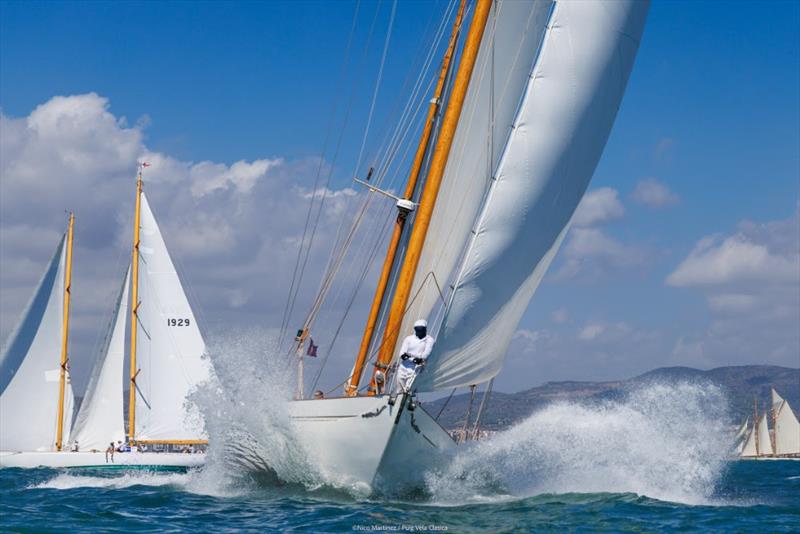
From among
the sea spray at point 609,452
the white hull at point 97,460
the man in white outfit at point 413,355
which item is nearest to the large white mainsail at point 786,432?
the white hull at point 97,460

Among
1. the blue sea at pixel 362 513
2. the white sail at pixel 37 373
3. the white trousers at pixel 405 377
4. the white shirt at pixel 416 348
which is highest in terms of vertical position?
the white sail at pixel 37 373

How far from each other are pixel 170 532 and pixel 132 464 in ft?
93.5

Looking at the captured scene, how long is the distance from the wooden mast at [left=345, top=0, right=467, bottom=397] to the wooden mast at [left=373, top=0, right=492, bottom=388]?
1398mm

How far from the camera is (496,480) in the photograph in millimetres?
22656

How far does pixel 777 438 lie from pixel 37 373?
8741 centimetres

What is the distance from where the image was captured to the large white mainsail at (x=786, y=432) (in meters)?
110

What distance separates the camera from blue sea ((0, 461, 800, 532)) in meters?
18.1

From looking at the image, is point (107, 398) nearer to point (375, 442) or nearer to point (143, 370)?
point (143, 370)

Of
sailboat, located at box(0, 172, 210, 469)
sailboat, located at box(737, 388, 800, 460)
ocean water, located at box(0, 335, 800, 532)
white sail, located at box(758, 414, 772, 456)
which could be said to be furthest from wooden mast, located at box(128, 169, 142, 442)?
white sail, located at box(758, 414, 772, 456)

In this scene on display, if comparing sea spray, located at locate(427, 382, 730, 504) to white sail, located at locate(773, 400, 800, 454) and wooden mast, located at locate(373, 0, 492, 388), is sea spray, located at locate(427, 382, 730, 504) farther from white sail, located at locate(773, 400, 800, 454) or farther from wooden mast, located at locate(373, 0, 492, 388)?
white sail, located at locate(773, 400, 800, 454)

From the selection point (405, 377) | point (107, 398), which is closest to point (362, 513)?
point (405, 377)

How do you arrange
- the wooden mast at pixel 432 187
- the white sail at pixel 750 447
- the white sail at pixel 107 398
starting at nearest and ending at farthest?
the wooden mast at pixel 432 187 < the white sail at pixel 107 398 < the white sail at pixel 750 447

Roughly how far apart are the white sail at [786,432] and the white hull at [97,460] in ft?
267

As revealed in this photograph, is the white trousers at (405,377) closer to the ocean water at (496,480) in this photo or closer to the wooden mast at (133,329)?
the ocean water at (496,480)
